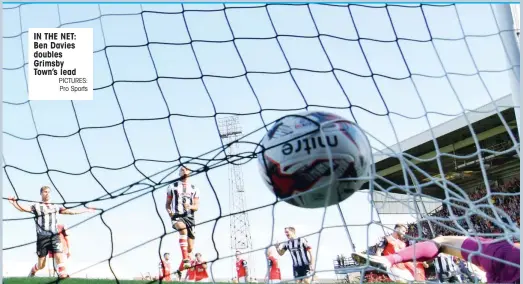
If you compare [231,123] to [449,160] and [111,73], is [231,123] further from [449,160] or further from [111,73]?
[449,160]

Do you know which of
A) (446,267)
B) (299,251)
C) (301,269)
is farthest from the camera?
(446,267)

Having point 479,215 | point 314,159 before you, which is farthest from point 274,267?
point 314,159

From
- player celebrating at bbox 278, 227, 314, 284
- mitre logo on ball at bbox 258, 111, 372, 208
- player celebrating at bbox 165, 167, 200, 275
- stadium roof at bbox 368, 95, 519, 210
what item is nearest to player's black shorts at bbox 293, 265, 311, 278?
player celebrating at bbox 278, 227, 314, 284

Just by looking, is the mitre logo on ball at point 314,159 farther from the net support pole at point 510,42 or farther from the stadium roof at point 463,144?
the stadium roof at point 463,144

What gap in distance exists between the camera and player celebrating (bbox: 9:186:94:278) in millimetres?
3203

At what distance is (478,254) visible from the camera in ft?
6.71

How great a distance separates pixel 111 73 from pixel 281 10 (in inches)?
35.7

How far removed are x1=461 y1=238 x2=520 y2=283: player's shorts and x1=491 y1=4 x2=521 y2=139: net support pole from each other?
87cm

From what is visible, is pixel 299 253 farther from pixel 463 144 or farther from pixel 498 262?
pixel 463 144

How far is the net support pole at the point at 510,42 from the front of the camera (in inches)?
106

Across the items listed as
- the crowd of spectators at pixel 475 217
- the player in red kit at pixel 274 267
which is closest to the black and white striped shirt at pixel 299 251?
the player in red kit at pixel 274 267

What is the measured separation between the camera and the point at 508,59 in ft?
8.95

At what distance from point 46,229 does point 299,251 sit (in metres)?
1.65

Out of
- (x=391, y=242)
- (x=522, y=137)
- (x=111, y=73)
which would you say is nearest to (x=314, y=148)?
(x=522, y=137)
